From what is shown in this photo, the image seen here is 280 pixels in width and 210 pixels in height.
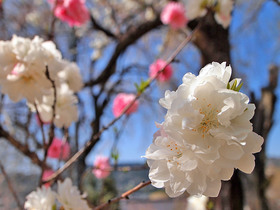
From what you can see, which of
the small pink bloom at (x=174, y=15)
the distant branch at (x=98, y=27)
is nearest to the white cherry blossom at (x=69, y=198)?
the small pink bloom at (x=174, y=15)

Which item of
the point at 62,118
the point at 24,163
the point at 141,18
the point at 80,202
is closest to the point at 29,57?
the point at 62,118

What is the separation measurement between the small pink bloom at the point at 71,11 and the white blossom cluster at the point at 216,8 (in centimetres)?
56

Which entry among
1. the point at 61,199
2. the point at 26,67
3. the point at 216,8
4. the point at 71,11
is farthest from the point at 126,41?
the point at 61,199

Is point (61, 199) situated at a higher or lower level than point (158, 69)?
higher

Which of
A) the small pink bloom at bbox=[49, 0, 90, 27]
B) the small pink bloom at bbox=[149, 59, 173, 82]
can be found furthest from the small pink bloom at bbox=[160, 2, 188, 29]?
the small pink bloom at bbox=[49, 0, 90, 27]

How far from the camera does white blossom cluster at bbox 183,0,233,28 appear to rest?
0.96m

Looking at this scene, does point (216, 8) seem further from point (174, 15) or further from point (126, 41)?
point (126, 41)

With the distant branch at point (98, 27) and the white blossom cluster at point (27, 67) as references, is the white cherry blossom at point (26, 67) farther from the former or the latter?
the distant branch at point (98, 27)

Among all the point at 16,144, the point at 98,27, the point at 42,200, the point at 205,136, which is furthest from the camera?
the point at 98,27

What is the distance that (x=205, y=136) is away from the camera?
35cm

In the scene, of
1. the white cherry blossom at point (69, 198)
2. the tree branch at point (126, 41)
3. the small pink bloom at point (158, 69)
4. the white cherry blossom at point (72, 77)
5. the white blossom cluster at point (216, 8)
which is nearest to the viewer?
the white cherry blossom at point (69, 198)

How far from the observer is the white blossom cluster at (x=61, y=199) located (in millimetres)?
557

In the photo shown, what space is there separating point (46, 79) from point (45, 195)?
0.88 feet

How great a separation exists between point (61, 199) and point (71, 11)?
99 cm
